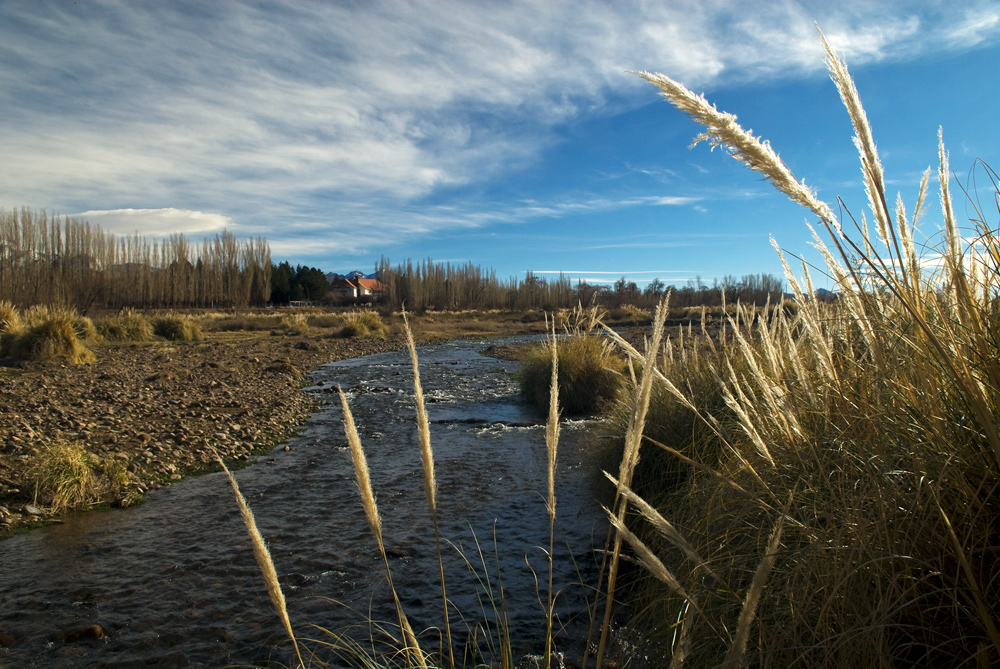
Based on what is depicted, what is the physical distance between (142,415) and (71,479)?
9.05ft

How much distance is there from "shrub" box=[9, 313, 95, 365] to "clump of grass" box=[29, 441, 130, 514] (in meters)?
7.32

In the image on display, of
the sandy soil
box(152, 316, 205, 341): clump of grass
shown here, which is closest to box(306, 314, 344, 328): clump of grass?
box(152, 316, 205, 341): clump of grass

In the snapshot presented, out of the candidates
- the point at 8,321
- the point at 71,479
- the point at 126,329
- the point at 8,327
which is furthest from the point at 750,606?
the point at 126,329

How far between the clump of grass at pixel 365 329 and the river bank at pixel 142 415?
11134mm

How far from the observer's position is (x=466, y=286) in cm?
6366

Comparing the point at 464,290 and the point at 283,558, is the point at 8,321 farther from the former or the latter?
the point at 464,290

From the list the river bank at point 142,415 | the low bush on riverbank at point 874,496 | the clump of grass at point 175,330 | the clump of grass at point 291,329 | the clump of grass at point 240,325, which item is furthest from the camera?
the clump of grass at point 240,325

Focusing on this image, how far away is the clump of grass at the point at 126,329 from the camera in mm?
16280

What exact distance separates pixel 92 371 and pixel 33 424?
15.0 feet

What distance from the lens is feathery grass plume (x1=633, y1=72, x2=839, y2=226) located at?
1428 mm

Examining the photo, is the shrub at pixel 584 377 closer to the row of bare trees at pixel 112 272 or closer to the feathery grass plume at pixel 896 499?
the feathery grass plume at pixel 896 499

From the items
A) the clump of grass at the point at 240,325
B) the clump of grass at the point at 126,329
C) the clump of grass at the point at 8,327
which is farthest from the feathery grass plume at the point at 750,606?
the clump of grass at the point at 240,325

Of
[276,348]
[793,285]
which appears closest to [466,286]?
[276,348]

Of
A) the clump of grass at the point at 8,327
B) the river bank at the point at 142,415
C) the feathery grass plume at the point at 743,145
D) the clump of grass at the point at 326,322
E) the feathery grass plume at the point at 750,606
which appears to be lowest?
the river bank at the point at 142,415
